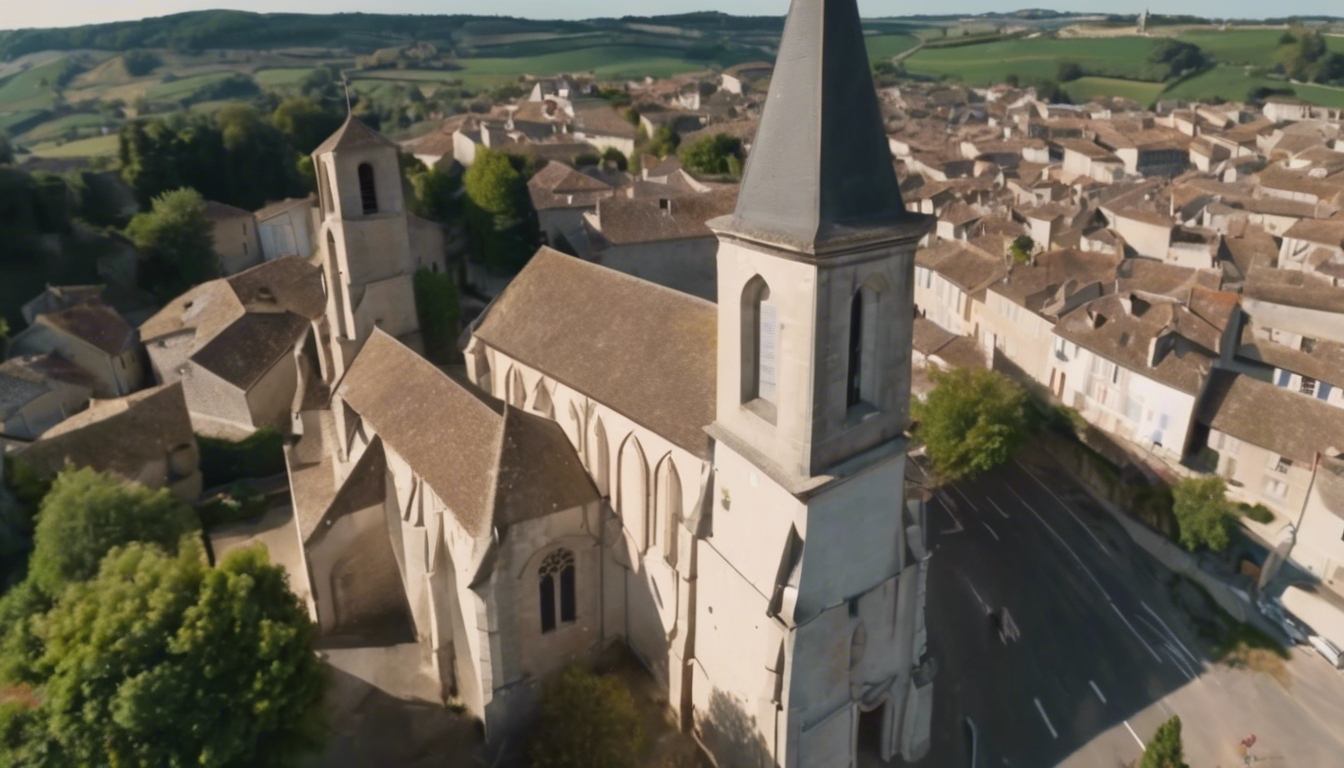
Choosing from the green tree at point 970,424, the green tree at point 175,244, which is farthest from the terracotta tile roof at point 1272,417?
the green tree at point 175,244

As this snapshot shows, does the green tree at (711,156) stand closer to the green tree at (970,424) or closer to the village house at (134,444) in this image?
the green tree at (970,424)

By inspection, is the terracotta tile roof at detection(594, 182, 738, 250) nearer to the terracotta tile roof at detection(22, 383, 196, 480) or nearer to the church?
the church

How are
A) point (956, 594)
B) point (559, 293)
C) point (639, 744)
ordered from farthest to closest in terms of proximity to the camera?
1. point (956, 594)
2. point (559, 293)
3. point (639, 744)

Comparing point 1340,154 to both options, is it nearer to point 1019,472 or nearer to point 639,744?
point 1019,472

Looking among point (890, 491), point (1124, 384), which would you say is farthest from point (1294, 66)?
point (890, 491)

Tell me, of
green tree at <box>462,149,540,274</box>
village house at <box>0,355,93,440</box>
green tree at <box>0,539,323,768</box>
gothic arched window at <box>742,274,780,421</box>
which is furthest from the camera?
green tree at <box>462,149,540,274</box>

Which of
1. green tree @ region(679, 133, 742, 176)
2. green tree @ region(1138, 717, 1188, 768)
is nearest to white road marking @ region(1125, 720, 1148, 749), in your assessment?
green tree @ region(1138, 717, 1188, 768)

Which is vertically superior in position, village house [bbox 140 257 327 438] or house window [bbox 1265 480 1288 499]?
village house [bbox 140 257 327 438]

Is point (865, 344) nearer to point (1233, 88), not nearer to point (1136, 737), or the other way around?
point (1136, 737)
